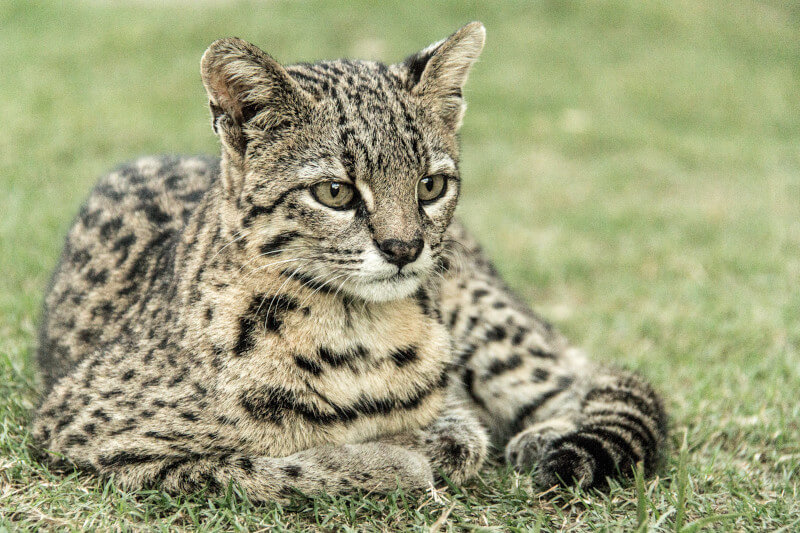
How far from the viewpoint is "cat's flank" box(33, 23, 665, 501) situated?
10.4 feet

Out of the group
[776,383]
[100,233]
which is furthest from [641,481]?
[100,233]

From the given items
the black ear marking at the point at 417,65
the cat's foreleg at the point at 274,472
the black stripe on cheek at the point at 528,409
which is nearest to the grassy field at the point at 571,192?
the cat's foreleg at the point at 274,472

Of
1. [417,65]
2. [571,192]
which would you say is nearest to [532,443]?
[417,65]

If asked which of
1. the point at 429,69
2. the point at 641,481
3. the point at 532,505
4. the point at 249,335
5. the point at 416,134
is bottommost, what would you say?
the point at 532,505

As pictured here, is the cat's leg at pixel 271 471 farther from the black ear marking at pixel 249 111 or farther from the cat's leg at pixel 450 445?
the black ear marking at pixel 249 111

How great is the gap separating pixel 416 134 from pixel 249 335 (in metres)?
1.08

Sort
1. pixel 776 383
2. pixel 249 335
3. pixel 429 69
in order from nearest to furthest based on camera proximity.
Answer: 1. pixel 249 335
2. pixel 429 69
3. pixel 776 383

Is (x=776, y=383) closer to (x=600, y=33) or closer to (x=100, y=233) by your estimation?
(x=100, y=233)

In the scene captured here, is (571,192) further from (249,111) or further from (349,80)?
(249,111)

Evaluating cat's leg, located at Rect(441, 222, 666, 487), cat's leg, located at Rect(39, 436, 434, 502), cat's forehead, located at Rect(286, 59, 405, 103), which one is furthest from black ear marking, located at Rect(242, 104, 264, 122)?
cat's leg, located at Rect(39, 436, 434, 502)

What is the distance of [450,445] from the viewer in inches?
141

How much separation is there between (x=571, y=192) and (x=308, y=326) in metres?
6.52

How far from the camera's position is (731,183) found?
9.90 metres

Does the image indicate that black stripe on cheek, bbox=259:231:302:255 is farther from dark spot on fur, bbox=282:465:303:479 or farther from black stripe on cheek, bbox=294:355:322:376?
dark spot on fur, bbox=282:465:303:479
